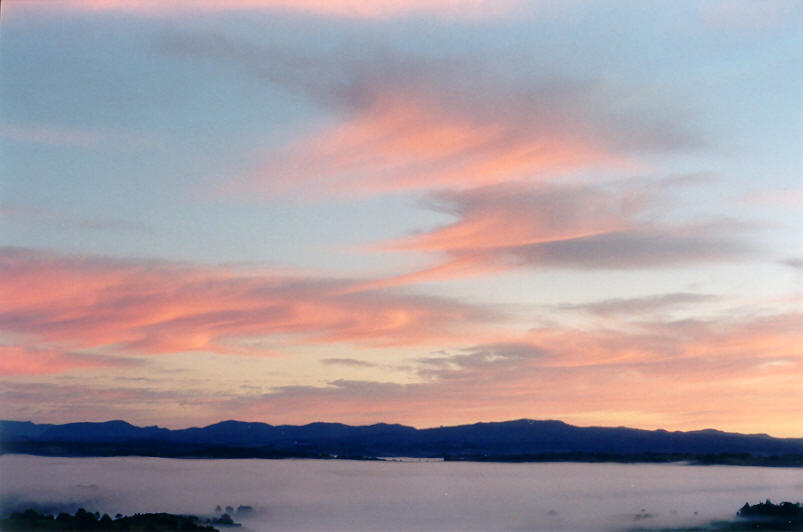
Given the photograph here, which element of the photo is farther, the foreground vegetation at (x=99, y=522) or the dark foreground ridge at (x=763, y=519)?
the dark foreground ridge at (x=763, y=519)

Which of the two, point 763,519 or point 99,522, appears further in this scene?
point 763,519

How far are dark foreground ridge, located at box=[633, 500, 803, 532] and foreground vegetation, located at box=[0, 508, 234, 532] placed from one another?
7221 mm

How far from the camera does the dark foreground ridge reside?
15.8 metres

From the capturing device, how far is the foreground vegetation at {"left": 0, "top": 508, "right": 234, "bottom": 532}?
14.5 m

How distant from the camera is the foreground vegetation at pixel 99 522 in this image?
14.5m

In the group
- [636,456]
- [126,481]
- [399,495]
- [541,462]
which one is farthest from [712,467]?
[126,481]

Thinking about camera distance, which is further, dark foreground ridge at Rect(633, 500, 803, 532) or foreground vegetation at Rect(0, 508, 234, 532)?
dark foreground ridge at Rect(633, 500, 803, 532)

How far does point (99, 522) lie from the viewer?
49.6 feet

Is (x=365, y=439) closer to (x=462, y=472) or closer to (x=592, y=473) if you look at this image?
(x=462, y=472)

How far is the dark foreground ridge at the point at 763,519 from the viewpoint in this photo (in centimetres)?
1575

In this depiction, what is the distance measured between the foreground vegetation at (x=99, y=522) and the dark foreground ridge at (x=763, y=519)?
23.7ft

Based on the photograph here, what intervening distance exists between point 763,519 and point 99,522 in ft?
35.0

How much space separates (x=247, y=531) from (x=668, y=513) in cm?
707

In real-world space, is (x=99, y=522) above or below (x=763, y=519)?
below
